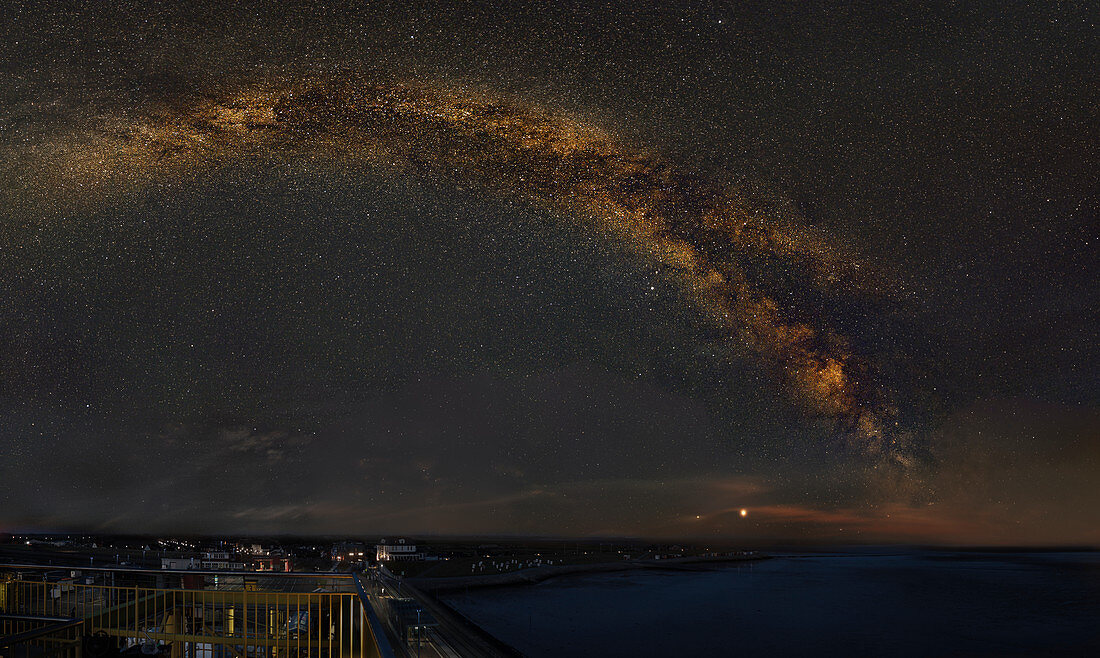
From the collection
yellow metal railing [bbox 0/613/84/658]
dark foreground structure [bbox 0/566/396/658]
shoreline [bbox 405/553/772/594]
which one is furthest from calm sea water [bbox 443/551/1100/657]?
yellow metal railing [bbox 0/613/84/658]

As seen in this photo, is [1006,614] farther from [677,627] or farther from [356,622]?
[356,622]

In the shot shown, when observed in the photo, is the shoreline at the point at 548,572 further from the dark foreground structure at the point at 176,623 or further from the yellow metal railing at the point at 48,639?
the yellow metal railing at the point at 48,639

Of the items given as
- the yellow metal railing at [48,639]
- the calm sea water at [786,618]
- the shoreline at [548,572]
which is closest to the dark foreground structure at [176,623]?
the yellow metal railing at [48,639]

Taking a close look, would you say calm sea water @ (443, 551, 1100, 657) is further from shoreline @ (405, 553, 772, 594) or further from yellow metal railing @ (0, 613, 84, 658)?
yellow metal railing @ (0, 613, 84, 658)

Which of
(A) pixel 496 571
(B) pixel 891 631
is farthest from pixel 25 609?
(A) pixel 496 571

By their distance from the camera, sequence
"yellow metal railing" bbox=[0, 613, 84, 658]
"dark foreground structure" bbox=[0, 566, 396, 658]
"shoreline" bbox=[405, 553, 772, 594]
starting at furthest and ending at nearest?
"shoreline" bbox=[405, 553, 772, 594], "dark foreground structure" bbox=[0, 566, 396, 658], "yellow metal railing" bbox=[0, 613, 84, 658]

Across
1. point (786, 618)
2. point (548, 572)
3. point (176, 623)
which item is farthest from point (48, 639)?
point (548, 572)

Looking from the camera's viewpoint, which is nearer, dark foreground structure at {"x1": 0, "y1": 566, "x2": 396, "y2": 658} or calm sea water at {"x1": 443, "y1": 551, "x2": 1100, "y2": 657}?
dark foreground structure at {"x1": 0, "y1": 566, "x2": 396, "y2": 658}
